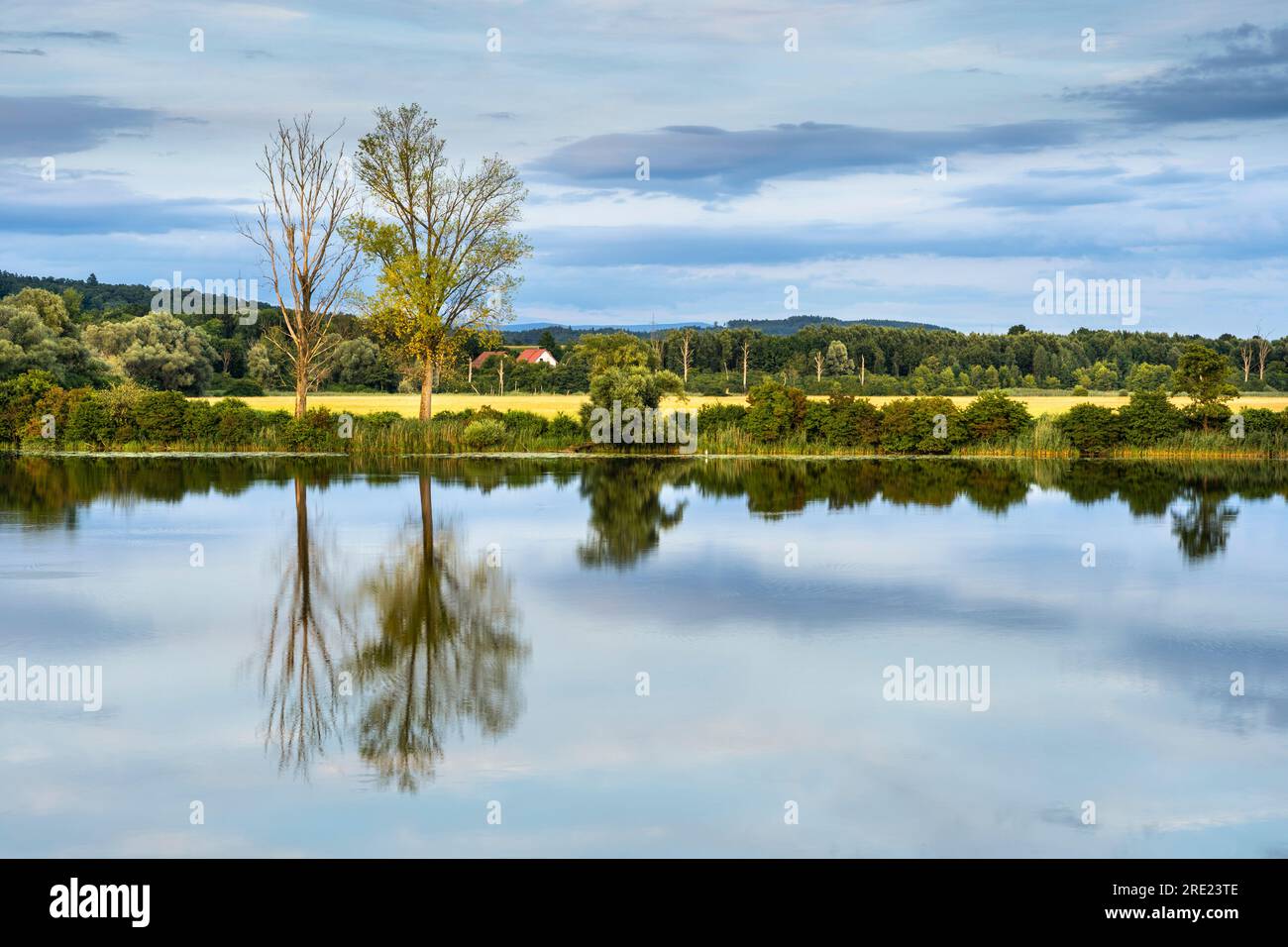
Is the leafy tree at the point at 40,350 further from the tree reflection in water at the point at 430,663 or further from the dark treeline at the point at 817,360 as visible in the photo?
the tree reflection in water at the point at 430,663

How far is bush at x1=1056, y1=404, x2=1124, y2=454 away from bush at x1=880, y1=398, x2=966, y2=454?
2905 millimetres

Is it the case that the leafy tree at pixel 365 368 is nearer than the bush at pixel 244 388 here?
No

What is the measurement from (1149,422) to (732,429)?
36.0 ft

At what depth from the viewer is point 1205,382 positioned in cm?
3497

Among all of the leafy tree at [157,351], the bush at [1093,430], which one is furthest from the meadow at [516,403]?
the bush at [1093,430]

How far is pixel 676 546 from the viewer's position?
55.4ft

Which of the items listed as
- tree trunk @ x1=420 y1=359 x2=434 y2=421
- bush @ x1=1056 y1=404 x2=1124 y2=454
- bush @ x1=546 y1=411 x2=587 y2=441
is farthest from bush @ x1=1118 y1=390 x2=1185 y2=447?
tree trunk @ x1=420 y1=359 x2=434 y2=421

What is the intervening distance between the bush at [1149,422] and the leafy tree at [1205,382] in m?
0.80

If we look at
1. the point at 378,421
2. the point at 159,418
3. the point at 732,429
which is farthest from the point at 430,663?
the point at 159,418

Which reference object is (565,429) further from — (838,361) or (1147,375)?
(838,361)

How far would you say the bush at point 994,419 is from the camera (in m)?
35.0

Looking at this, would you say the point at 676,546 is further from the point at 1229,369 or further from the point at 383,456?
the point at 1229,369
